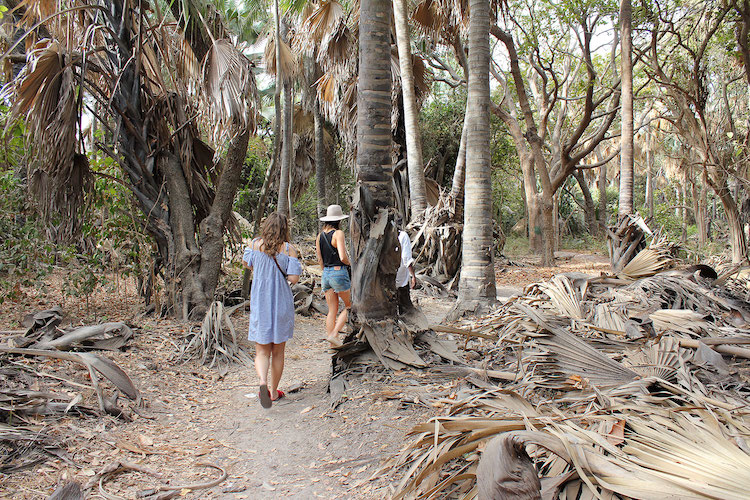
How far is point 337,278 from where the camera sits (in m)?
6.64

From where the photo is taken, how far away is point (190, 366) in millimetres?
5977

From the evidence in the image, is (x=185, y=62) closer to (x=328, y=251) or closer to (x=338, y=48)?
(x=328, y=251)

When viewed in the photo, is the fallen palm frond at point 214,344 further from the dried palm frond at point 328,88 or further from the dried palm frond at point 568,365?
the dried palm frond at point 328,88

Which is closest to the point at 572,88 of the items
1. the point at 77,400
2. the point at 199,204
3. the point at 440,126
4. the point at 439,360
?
the point at 440,126

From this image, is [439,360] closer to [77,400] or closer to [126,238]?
[77,400]

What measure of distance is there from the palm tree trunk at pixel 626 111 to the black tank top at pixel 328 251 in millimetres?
7057

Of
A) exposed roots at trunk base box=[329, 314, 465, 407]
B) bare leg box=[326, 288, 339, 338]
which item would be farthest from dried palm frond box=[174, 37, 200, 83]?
exposed roots at trunk base box=[329, 314, 465, 407]

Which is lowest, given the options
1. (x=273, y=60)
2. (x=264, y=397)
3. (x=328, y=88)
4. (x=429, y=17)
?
(x=264, y=397)

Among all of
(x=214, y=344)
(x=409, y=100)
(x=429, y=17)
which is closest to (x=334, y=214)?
(x=214, y=344)

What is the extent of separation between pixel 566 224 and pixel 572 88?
12.5 metres

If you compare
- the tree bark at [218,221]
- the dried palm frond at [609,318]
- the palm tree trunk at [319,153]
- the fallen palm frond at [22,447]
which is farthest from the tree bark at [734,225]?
the fallen palm frond at [22,447]

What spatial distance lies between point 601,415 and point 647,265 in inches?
218

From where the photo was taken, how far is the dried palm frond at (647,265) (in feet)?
23.8

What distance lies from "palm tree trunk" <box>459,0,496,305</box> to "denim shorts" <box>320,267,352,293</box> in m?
2.14
